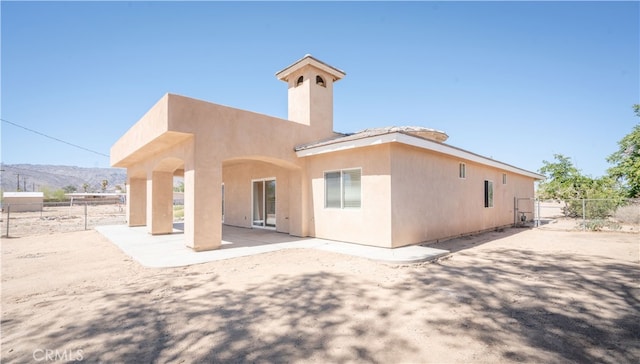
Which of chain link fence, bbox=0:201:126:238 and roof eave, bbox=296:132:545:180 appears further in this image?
chain link fence, bbox=0:201:126:238

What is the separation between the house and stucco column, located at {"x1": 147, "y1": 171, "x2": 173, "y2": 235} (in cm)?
4

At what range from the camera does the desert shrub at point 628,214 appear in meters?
15.3

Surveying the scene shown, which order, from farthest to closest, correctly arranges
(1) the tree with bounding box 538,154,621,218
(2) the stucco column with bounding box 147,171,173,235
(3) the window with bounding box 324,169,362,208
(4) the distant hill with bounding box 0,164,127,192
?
(4) the distant hill with bounding box 0,164,127,192
(1) the tree with bounding box 538,154,621,218
(2) the stucco column with bounding box 147,171,173,235
(3) the window with bounding box 324,169,362,208

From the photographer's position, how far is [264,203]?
13094mm

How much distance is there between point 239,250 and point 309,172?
3834 millimetres

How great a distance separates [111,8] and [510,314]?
1311 cm

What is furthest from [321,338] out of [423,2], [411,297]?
[423,2]

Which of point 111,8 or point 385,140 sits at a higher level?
point 111,8

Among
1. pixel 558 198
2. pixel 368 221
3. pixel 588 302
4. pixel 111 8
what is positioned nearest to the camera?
pixel 588 302

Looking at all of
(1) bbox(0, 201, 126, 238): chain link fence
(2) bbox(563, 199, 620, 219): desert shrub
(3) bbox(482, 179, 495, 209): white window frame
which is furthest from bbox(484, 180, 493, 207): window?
(1) bbox(0, 201, 126, 238): chain link fence

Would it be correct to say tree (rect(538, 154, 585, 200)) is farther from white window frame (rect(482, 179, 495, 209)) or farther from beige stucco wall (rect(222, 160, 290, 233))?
beige stucco wall (rect(222, 160, 290, 233))

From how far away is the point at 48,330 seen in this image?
3385mm

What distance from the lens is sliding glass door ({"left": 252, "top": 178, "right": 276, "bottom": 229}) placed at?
12.6m

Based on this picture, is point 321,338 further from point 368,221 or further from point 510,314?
point 368,221
